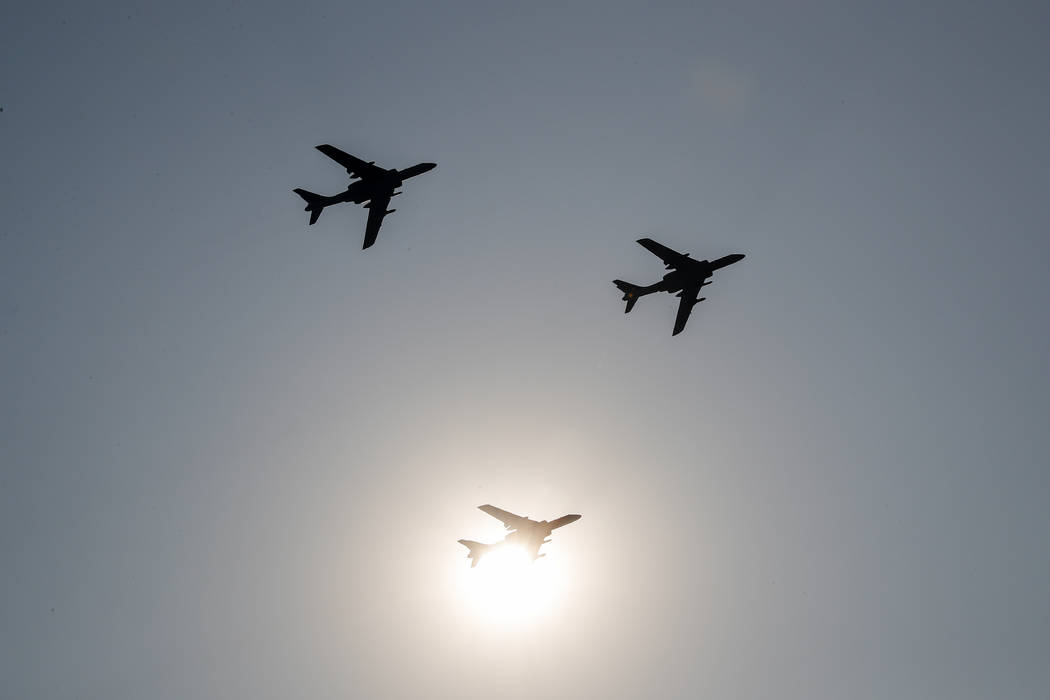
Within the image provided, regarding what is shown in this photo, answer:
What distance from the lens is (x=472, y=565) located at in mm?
66438

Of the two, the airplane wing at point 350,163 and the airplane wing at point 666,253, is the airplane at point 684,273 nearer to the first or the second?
the airplane wing at point 666,253

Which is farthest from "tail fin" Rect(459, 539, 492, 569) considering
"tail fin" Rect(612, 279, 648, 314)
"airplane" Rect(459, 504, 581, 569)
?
"tail fin" Rect(612, 279, 648, 314)

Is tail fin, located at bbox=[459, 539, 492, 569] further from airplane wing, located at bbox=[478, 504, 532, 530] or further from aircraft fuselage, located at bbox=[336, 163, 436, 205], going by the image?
aircraft fuselage, located at bbox=[336, 163, 436, 205]

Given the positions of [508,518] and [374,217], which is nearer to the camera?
[374,217]

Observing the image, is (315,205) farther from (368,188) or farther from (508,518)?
(508,518)

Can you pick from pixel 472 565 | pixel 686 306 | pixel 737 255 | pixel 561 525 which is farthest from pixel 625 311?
pixel 472 565

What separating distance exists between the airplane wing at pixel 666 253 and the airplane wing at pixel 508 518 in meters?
23.9

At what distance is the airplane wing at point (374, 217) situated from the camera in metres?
55.6

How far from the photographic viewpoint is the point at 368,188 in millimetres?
54844

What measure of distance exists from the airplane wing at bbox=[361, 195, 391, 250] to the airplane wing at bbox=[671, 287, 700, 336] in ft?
79.7

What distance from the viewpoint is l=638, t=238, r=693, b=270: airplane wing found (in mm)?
57969

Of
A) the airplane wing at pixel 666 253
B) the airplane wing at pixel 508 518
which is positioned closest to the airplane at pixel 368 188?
the airplane wing at pixel 666 253

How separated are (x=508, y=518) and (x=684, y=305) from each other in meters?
22.9

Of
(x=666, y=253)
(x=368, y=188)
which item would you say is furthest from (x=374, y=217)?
(x=666, y=253)
